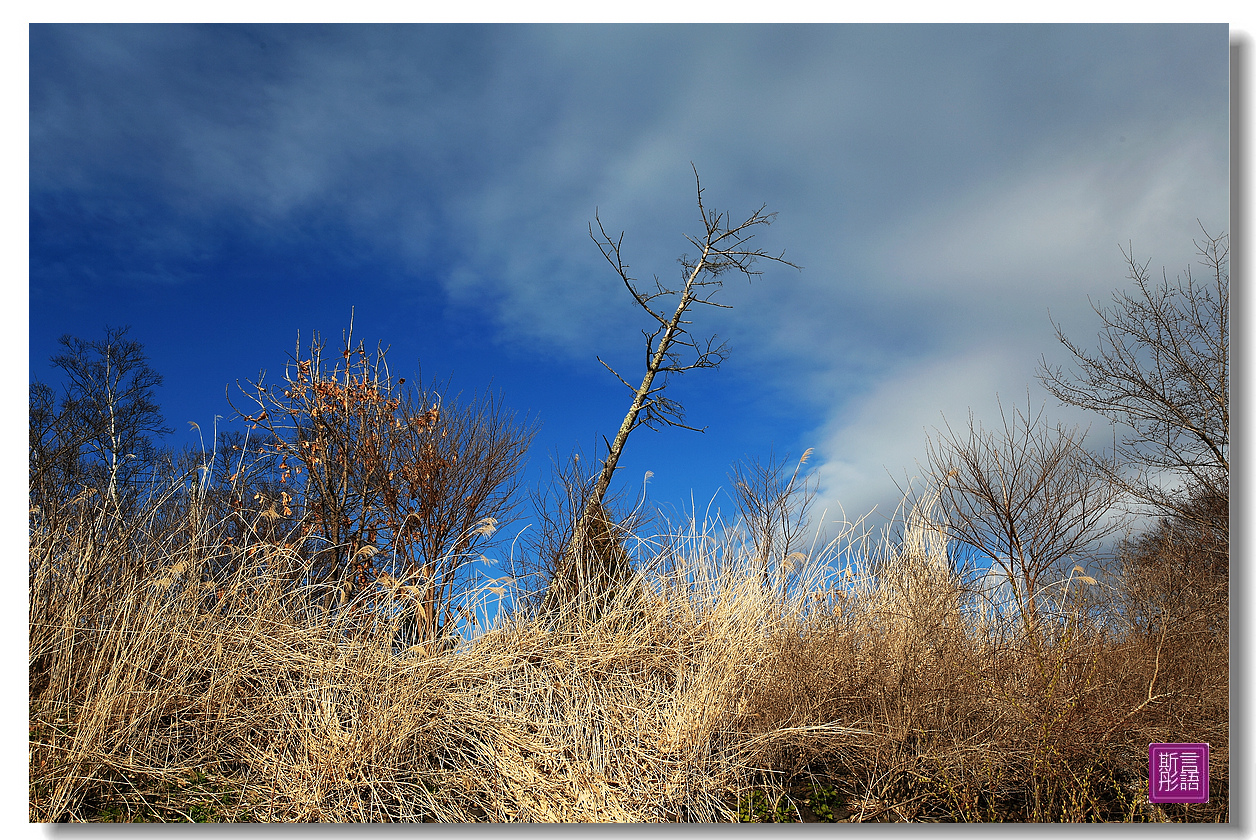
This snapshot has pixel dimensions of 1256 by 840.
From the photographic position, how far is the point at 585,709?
2807 mm

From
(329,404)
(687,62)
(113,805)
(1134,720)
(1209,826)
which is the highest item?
(687,62)

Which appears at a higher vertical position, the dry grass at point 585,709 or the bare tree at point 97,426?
the bare tree at point 97,426

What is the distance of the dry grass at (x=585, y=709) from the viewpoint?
246 centimetres

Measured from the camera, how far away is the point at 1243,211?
2.52 meters

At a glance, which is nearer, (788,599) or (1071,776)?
(1071,776)

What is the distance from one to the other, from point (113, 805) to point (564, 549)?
2.91m

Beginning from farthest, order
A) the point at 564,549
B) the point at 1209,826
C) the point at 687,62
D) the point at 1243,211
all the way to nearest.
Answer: the point at 564,549, the point at 687,62, the point at 1243,211, the point at 1209,826

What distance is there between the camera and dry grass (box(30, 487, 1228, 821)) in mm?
2465

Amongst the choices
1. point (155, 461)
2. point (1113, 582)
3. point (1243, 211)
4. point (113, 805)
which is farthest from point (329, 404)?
point (1113, 582)

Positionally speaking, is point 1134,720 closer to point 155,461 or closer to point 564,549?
point 564,549

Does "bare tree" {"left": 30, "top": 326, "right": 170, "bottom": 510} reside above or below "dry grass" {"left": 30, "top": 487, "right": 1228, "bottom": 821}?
above

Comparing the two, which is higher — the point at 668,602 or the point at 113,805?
the point at 668,602
